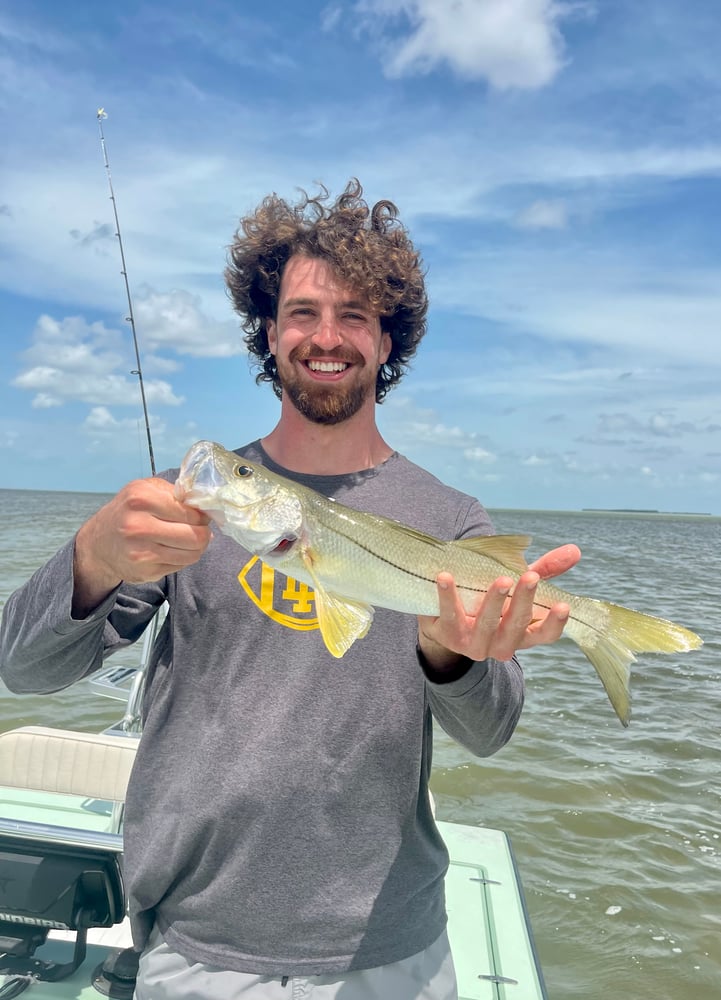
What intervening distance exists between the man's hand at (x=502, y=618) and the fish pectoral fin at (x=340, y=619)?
0.67ft

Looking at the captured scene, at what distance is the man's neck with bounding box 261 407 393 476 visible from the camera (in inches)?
112

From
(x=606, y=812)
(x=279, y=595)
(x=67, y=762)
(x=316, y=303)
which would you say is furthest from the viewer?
Answer: (x=606, y=812)

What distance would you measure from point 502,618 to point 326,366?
4.15 ft

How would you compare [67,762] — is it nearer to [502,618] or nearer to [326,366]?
[326,366]

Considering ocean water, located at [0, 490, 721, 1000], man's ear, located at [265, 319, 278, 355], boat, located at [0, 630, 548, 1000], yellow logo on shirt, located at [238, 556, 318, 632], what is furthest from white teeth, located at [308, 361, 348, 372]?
ocean water, located at [0, 490, 721, 1000]

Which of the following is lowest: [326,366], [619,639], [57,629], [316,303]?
[619,639]

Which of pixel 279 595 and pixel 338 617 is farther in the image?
pixel 279 595

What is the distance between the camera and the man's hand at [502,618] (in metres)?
2.07

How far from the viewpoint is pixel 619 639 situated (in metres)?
2.45

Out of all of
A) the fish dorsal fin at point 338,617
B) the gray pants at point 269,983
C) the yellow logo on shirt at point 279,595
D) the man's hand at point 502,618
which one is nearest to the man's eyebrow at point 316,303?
the yellow logo on shirt at point 279,595

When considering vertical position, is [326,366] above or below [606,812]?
above

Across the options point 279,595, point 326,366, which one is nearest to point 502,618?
point 279,595

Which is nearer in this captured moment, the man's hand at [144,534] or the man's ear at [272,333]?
the man's hand at [144,534]

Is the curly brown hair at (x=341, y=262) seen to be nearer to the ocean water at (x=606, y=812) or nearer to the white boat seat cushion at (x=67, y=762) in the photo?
the white boat seat cushion at (x=67, y=762)
